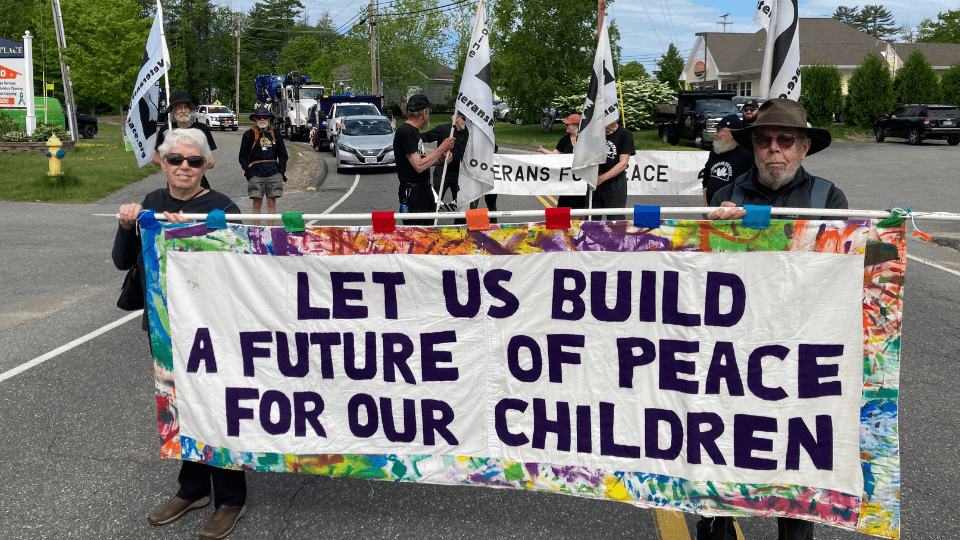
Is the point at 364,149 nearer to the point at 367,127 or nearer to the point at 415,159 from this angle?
the point at 367,127

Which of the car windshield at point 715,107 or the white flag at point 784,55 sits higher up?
the car windshield at point 715,107

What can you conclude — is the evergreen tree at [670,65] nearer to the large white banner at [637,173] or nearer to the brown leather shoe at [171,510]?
the large white banner at [637,173]

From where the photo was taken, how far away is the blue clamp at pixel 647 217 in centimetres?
323

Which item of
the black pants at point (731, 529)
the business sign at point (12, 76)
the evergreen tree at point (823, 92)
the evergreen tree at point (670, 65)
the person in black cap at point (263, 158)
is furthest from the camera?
the evergreen tree at point (670, 65)

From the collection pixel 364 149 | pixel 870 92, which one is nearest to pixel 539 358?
pixel 364 149

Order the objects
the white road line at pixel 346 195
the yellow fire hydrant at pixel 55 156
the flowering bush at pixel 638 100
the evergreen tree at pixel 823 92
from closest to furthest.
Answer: the white road line at pixel 346 195, the yellow fire hydrant at pixel 55 156, the evergreen tree at pixel 823 92, the flowering bush at pixel 638 100

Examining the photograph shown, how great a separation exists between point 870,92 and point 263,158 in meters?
37.8

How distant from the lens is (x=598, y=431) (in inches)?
135

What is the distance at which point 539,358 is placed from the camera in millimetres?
3479

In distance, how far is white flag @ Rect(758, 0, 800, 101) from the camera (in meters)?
6.45

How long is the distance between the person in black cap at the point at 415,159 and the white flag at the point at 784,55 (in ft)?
10.1

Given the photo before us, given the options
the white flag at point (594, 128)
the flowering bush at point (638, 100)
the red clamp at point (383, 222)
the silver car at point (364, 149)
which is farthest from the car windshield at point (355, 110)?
the red clamp at point (383, 222)

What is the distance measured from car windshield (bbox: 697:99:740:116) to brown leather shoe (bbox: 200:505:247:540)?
93.0ft

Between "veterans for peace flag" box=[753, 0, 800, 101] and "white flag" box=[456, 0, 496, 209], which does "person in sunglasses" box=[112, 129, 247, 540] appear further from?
"veterans for peace flag" box=[753, 0, 800, 101]
